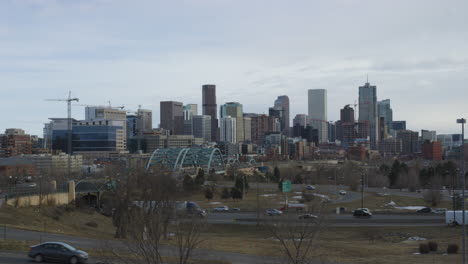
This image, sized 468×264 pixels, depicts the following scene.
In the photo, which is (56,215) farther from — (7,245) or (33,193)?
(7,245)

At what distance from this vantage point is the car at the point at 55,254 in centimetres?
2606

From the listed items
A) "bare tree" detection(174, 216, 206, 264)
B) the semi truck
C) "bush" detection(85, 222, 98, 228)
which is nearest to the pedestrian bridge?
"bush" detection(85, 222, 98, 228)

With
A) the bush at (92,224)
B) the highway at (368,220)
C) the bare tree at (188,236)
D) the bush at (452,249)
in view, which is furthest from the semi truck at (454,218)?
the bush at (92,224)

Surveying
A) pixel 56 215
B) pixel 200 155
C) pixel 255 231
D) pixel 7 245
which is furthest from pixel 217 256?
pixel 200 155

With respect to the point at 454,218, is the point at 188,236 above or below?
above

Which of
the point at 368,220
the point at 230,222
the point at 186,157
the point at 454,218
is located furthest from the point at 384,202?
the point at 186,157

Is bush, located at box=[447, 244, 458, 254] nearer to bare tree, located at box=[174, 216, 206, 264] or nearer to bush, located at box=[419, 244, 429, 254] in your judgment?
bush, located at box=[419, 244, 429, 254]

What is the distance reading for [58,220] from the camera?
168 feet

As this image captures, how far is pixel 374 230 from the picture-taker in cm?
5006

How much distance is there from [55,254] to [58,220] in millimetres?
26507

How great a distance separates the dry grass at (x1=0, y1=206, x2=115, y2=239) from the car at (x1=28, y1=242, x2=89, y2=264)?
1369 centimetres

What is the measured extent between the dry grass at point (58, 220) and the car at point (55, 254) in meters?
13.7

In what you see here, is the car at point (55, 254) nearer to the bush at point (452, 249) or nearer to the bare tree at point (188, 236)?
the bare tree at point (188, 236)

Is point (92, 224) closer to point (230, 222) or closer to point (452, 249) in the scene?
point (230, 222)
